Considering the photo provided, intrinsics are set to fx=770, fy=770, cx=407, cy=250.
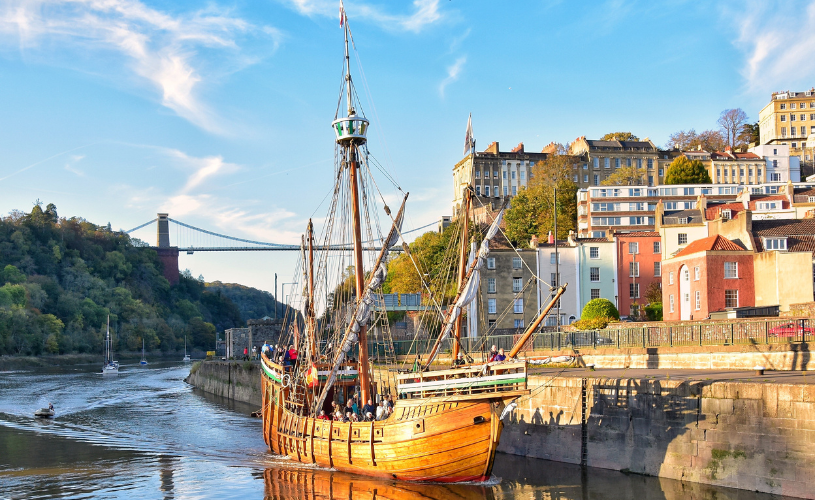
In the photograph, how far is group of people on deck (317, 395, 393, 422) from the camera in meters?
31.0

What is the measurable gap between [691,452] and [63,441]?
36.2 m

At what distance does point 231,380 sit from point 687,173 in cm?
7728

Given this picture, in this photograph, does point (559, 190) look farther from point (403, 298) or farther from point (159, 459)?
point (159, 459)

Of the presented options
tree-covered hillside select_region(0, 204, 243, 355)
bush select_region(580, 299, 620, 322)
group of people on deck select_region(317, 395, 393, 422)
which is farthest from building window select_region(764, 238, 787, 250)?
tree-covered hillside select_region(0, 204, 243, 355)

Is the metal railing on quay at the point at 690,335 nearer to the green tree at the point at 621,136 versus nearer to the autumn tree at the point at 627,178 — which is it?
the autumn tree at the point at 627,178

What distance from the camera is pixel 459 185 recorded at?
541ft

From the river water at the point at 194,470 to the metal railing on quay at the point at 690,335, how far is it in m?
6.60

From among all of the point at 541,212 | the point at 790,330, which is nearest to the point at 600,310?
the point at 790,330

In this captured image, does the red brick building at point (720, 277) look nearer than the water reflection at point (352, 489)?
No

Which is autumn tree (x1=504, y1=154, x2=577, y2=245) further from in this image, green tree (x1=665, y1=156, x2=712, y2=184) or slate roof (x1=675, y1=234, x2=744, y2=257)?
slate roof (x1=675, y1=234, x2=744, y2=257)

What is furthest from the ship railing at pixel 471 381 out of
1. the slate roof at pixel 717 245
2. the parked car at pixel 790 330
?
the slate roof at pixel 717 245

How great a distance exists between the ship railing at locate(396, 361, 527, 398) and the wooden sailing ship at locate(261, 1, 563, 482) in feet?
0.12

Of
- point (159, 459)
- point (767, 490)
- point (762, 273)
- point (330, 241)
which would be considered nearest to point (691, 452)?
point (767, 490)

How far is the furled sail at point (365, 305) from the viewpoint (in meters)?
33.1
